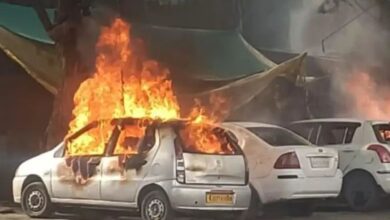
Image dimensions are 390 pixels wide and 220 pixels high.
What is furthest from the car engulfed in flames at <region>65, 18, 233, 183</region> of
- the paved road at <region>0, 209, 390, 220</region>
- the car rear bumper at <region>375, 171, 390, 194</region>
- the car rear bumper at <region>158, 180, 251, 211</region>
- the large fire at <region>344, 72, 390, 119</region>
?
the large fire at <region>344, 72, 390, 119</region>

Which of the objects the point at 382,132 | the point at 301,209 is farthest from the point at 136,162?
the point at 382,132

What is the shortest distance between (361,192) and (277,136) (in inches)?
90.9

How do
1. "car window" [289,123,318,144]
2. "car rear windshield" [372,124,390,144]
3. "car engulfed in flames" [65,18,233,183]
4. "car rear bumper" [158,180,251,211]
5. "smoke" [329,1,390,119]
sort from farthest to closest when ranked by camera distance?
"smoke" [329,1,390,119], "car window" [289,123,318,144], "car rear windshield" [372,124,390,144], "car engulfed in flames" [65,18,233,183], "car rear bumper" [158,180,251,211]

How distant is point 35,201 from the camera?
563 inches

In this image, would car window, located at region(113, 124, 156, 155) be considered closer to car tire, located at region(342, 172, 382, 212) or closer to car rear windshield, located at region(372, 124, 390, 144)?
car tire, located at region(342, 172, 382, 212)

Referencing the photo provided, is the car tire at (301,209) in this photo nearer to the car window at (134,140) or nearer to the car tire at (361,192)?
the car tire at (361,192)

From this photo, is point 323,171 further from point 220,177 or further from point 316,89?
point 316,89

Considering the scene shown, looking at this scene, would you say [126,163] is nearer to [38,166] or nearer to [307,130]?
[38,166]

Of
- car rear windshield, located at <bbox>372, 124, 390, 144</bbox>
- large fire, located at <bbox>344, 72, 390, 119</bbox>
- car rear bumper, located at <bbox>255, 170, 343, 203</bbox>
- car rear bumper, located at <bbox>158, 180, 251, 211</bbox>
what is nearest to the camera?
car rear bumper, located at <bbox>158, 180, 251, 211</bbox>

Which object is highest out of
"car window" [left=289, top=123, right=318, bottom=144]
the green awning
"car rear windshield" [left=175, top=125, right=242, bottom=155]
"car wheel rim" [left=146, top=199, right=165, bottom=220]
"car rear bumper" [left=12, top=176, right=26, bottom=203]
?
the green awning

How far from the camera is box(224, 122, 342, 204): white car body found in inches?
A: 556

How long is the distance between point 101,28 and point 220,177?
5.78m

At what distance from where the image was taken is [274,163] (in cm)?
1412

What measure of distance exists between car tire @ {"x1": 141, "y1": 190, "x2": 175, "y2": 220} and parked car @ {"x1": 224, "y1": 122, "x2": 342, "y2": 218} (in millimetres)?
1605
